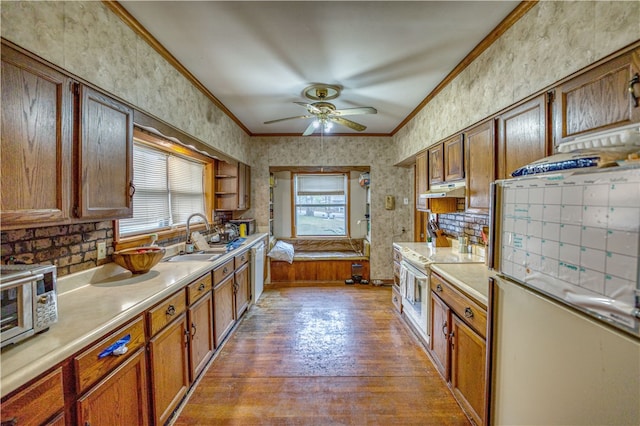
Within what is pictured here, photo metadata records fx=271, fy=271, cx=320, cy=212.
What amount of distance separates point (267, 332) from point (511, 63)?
10.7 ft

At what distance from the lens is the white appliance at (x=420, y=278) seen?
2.50m

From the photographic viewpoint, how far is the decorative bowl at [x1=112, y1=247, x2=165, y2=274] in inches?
73.9

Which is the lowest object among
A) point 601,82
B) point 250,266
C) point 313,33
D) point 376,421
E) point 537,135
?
point 376,421

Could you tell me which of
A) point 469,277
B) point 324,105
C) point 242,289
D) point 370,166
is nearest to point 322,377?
point 469,277

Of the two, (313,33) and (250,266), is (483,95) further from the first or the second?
(250,266)

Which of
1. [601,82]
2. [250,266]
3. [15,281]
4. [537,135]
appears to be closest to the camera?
[15,281]

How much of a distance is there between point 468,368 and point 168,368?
1935 mm

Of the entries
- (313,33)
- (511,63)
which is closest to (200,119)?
(313,33)

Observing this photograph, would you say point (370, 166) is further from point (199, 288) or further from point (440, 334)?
point (199, 288)

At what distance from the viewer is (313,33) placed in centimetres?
194

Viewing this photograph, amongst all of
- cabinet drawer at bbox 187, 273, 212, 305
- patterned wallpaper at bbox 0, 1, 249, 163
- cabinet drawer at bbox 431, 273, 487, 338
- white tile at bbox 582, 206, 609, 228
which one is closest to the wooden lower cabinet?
cabinet drawer at bbox 431, 273, 487, 338

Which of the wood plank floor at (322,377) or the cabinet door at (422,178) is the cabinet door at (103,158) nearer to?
the wood plank floor at (322,377)

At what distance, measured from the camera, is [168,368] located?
173 centimetres

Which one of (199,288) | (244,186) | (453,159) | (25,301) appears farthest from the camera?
(244,186)
